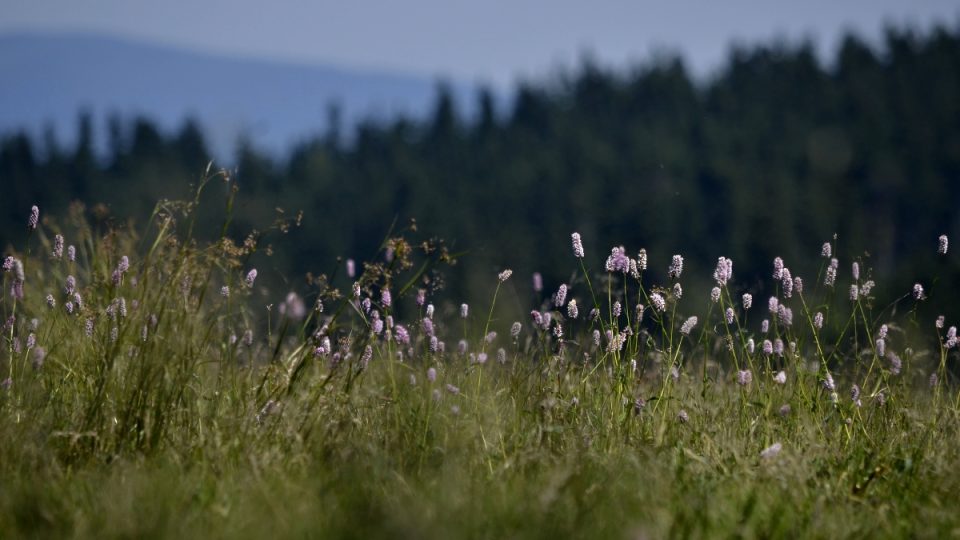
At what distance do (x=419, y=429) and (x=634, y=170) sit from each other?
10165cm

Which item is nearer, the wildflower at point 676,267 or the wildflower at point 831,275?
the wildflower at point 676,267

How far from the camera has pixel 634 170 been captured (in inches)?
4099

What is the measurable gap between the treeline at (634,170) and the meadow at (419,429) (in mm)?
54321

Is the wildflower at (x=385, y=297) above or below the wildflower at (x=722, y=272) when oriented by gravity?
below

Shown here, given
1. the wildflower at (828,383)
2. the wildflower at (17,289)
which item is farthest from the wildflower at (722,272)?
the wildflower at (17,289)

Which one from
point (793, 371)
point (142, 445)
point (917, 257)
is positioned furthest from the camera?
point (917, 257)

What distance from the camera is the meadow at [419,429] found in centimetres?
329

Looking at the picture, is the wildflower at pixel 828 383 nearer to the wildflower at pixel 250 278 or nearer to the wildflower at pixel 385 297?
the wildflower at pixel 385 297

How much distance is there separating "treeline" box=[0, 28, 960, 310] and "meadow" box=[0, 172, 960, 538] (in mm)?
54321

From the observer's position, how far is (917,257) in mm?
59594

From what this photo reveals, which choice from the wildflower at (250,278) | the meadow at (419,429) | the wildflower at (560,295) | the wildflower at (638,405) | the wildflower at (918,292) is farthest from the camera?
the wildflower at (918,292)

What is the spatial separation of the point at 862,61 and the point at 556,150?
3151cm

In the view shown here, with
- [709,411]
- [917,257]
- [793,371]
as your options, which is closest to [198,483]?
[709,411]

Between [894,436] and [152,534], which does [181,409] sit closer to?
[152,534]
